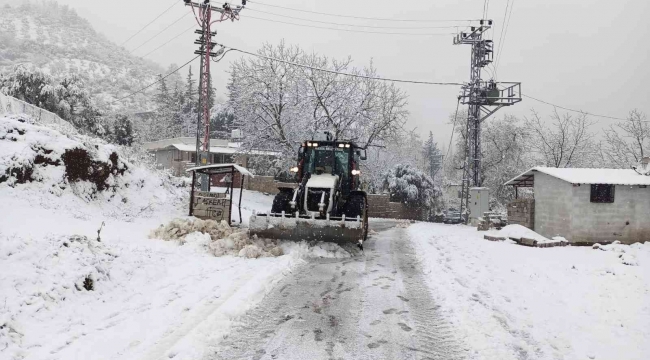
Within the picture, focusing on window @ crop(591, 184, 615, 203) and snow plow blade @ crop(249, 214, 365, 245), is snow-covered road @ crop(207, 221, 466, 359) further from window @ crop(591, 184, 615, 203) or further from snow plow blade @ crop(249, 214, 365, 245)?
window @ crop(591, 184, 615, 203)

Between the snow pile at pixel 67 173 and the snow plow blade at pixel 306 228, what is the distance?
16.0 feet

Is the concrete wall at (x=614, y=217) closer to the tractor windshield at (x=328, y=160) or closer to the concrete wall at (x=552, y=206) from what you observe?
the concrete wall at (x=552, y=206)

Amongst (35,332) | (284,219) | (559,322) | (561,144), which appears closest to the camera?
(35,332)

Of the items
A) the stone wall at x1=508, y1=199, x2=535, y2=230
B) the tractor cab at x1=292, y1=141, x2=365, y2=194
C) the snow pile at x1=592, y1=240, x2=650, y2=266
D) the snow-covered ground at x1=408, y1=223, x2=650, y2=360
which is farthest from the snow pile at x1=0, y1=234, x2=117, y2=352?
the stone wall at x1=508, y1=199, x2=535, y2=230

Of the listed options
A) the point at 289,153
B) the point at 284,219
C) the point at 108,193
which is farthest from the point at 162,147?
the point at 284,219

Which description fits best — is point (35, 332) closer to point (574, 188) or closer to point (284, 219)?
point (284, 219)

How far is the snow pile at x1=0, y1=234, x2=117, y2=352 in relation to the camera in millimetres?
4730

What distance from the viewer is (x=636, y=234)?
17.3m

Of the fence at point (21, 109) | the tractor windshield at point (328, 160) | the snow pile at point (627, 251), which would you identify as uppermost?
the fence at point (21, 109)

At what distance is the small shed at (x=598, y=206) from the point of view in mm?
16953

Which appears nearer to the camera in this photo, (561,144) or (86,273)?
(86,273)

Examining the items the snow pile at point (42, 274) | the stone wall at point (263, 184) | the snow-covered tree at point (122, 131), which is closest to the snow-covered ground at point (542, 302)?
the snow pile at point (42, 274)

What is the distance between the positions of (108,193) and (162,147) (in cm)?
3034

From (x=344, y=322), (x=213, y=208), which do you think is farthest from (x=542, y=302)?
(x=213, y=208)
